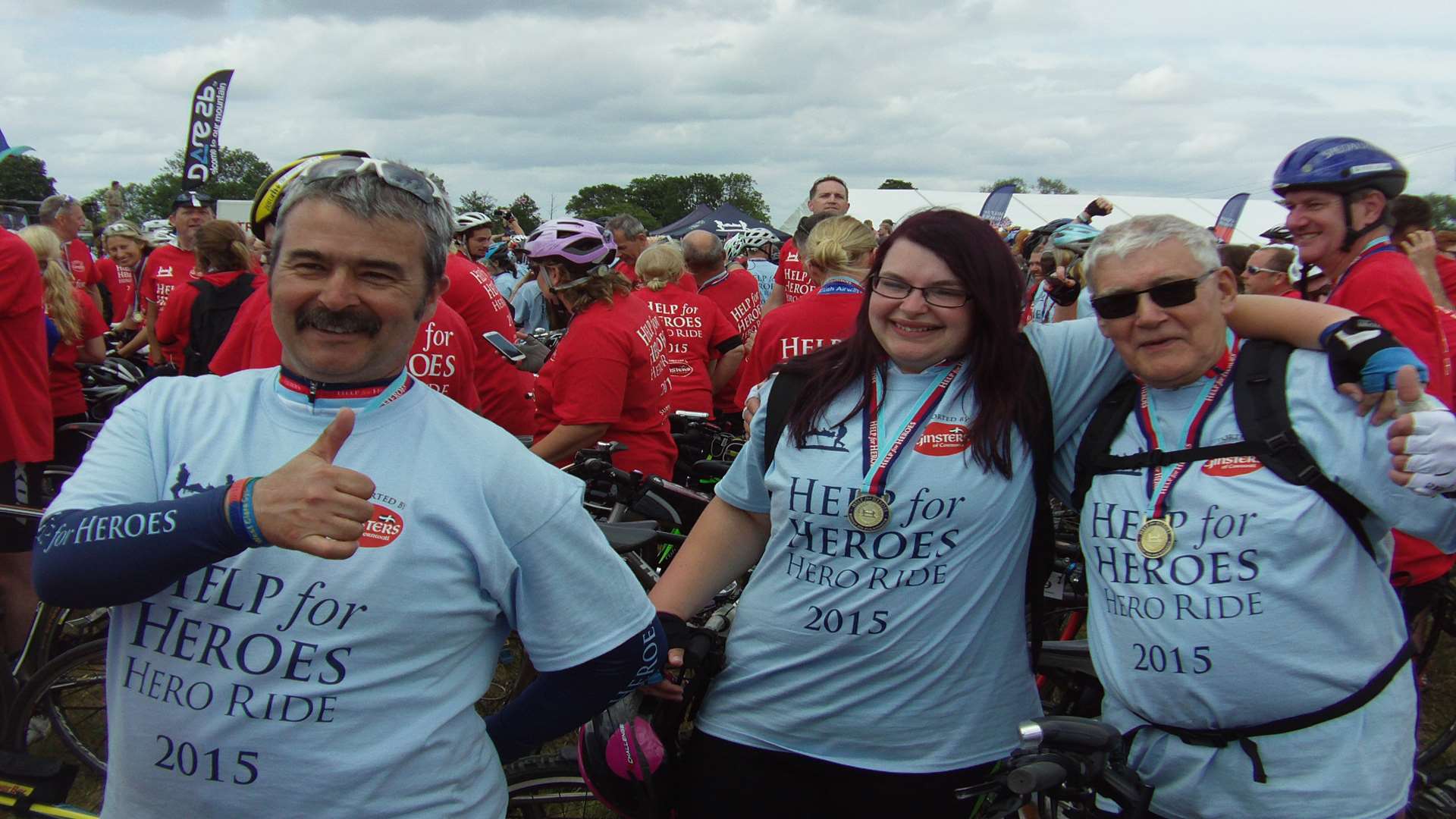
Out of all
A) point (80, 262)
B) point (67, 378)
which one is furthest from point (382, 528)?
point (80, 262)

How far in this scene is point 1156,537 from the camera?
6.43ft

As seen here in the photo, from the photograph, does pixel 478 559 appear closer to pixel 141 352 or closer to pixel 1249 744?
pixel 1249 744

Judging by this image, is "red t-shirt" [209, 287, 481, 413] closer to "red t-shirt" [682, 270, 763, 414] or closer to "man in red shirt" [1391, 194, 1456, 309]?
"red t-shirt" [682, 270, 763, 414]

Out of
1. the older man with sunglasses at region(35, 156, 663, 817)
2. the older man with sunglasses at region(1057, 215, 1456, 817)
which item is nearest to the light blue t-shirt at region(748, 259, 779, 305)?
the older man with sunglasses at region(1057, 215, 1456, 817)

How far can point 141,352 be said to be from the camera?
986 cm

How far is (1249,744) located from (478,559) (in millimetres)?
1537

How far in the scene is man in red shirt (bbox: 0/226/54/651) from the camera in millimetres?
4188

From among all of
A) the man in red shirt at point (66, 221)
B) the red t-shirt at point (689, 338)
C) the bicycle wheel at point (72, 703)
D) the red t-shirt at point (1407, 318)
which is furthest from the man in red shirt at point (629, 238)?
the red t-shirt at point (1407, 318)

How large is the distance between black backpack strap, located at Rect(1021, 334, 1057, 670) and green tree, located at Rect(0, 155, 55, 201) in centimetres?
8066

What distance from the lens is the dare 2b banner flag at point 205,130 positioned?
65.8 feet

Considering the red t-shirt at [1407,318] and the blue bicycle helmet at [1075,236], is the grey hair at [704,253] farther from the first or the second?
the red t-shirt at [1407,318]

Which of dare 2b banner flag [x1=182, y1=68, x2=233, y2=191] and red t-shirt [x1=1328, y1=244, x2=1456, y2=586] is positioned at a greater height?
dare 2b banner flag [x1=182, y1=68, x2=233, y2=191]

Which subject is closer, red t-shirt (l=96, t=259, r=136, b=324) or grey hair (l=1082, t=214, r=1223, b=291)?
grey hair (l=1082, t=214, r=1223, b=291)

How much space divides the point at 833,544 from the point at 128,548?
1.36 m
